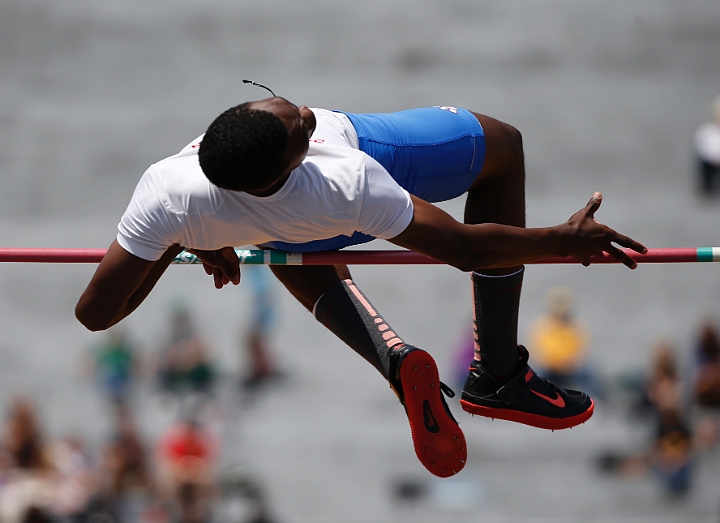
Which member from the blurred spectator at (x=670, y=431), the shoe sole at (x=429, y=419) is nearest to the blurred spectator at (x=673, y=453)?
the blurred spectator at (x=670, y=431)

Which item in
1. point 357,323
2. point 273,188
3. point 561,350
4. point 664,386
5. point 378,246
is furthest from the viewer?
point 378,246

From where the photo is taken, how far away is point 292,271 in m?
3.76

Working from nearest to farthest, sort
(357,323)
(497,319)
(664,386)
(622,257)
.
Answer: (622,257)
(357,323)
(497,319)
(664,386)

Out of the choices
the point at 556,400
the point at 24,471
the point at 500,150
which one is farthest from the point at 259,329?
the point at 500,150

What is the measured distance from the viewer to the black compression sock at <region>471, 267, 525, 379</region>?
3.73 m

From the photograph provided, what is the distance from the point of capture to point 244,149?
2.74 meters

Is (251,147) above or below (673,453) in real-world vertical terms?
above

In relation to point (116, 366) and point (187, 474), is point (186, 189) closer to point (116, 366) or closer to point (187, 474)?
point (187, 474)

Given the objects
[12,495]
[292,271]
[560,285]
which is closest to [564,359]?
[560,285]

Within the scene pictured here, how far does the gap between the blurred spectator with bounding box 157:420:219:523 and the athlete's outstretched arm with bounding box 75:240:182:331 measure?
5106 mm

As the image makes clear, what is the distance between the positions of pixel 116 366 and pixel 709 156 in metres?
5.82

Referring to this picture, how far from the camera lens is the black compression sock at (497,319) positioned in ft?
12.3

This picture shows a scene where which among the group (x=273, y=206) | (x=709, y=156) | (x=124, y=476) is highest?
(x=273, y=206)

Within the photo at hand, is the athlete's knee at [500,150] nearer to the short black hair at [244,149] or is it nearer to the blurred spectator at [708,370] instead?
the short black hair at [244,149]
